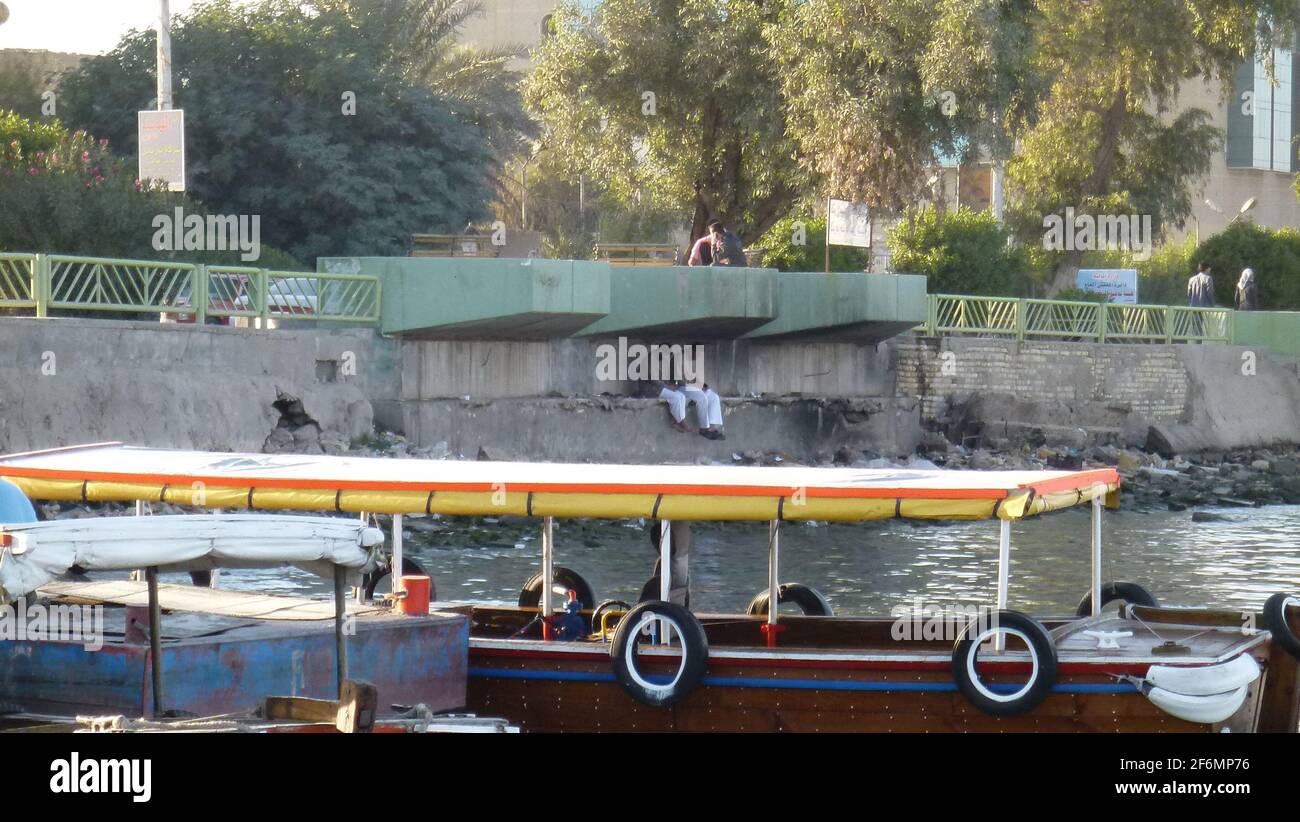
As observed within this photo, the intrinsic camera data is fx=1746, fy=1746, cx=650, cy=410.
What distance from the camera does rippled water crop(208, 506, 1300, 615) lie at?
57.1ft

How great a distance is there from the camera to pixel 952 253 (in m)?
31.2

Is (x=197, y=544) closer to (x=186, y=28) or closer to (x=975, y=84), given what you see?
(x=975, y=84)

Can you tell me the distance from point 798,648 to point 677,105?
793 inches

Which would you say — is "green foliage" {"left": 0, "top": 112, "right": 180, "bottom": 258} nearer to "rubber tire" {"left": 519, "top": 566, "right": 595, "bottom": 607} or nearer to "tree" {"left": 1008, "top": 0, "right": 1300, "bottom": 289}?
"rubber tire" {"left": 519, "top": 566, "right": 595, "bottom": 607}

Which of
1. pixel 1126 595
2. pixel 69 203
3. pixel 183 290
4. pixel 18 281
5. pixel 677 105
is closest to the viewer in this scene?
pixel 1126 595

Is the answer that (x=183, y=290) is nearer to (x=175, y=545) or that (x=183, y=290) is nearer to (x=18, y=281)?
(x=18, y=281)

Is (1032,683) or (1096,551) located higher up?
(1096,551)

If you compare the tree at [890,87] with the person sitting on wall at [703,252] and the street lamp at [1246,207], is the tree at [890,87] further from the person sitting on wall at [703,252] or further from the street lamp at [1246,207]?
the street lamp at [1246,207]

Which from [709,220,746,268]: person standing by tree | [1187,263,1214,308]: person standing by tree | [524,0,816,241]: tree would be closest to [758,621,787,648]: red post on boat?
[709,220,746,268]: person standing by tree

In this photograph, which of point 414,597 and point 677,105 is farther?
point 677,105

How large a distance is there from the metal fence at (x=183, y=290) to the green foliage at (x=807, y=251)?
10.4 metres

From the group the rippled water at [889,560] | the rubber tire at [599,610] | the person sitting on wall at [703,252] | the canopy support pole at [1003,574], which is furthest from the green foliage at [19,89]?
the canopy support pole at [1003,574]

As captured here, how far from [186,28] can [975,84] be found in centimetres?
1466

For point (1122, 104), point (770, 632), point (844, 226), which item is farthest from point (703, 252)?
point (770, 632)
